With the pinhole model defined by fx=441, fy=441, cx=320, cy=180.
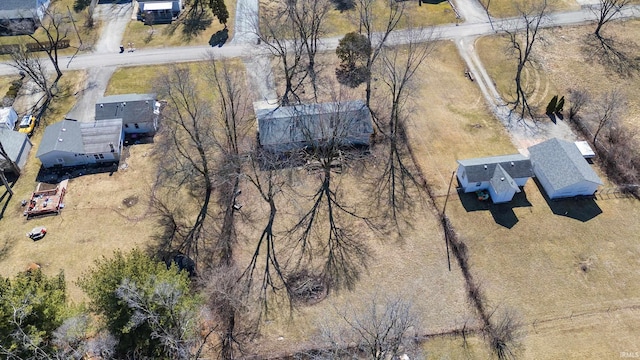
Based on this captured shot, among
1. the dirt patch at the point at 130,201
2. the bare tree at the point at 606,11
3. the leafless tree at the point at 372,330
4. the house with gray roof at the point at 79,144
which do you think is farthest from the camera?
the bare tree at the point at 606,11

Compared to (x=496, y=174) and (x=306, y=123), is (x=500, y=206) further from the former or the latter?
(x=306, y=123)

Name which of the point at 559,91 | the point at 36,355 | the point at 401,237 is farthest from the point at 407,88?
the point at 36,355

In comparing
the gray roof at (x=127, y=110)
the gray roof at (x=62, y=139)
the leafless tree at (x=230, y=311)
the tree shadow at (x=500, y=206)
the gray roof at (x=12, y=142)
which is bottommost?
the leafless tree at (x=230, y=311)

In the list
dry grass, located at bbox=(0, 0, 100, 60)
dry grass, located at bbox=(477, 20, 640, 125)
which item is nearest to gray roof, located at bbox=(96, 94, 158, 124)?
dry grass, located at bbox=(0, 0, 100, 60)

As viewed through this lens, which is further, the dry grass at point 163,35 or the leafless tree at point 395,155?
the dry grass at point 163,35

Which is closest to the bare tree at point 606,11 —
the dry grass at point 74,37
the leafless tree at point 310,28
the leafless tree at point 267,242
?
the leafless tree at point 310,28

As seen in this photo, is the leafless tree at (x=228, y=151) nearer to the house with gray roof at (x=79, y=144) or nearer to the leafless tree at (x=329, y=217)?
the leafless tree at (x=329, y=217)

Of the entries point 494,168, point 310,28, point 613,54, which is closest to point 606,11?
point 613,54
